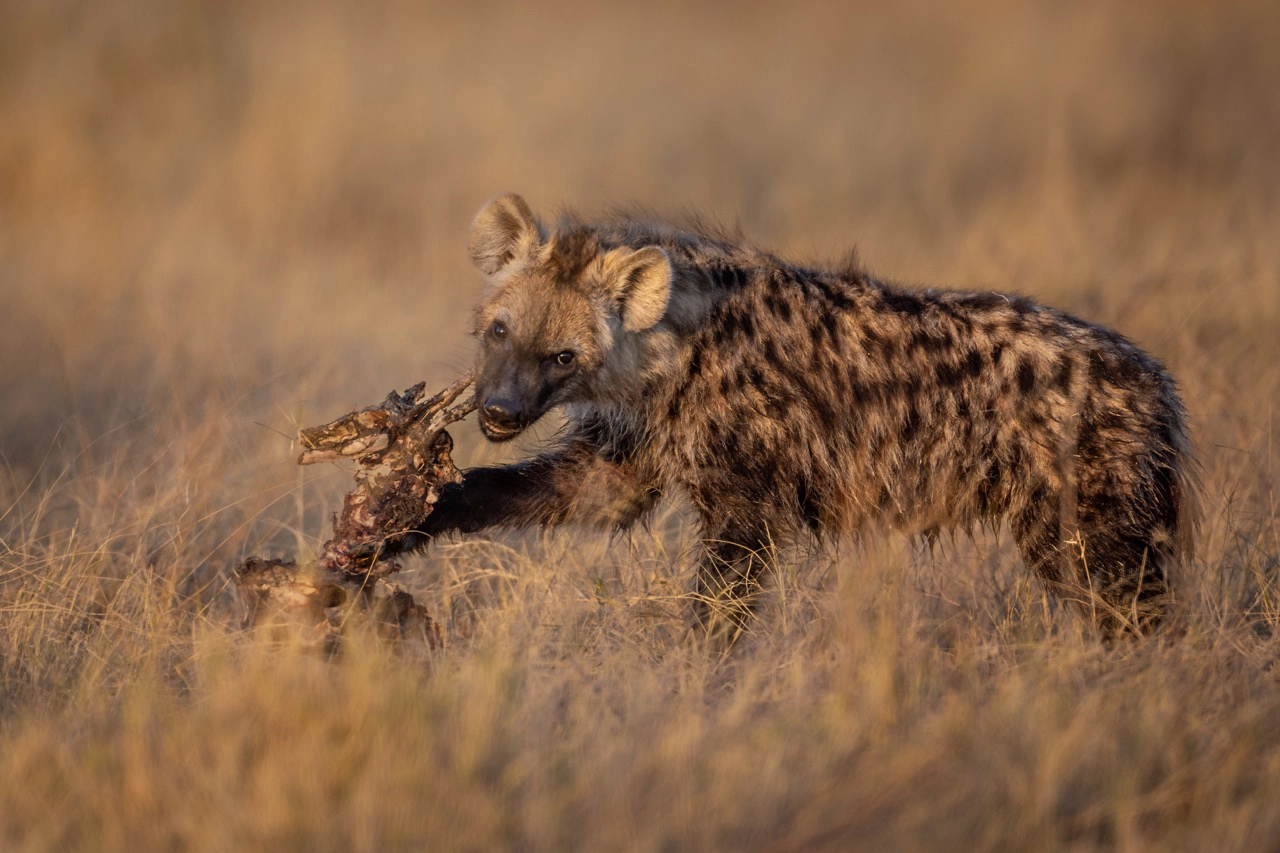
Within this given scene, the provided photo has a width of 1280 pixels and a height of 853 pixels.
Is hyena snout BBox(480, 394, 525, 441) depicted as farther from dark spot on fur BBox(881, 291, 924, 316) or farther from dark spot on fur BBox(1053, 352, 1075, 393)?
dark spot on fur BBox(1053, 352, 1075, 393)

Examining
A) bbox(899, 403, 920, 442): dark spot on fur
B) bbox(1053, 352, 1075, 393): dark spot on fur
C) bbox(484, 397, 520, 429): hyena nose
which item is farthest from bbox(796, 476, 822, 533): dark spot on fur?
bbox(484, 397, 520, 429): hyena nose

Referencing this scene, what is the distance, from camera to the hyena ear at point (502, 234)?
14.3 ft

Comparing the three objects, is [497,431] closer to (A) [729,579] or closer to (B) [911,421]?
(A) [729,579]

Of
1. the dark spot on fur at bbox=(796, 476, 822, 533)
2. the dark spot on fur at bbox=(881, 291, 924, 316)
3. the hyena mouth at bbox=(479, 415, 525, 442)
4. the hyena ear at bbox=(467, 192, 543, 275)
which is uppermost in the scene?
the hyena ear at bbox=(467, 192, 543, 275)

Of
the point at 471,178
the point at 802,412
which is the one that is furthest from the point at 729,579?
the point at 471,178

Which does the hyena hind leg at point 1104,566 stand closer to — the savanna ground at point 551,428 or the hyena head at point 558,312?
the savanna ground at point 551,428

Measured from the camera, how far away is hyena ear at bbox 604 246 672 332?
4.18 meters

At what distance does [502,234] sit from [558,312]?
356mm

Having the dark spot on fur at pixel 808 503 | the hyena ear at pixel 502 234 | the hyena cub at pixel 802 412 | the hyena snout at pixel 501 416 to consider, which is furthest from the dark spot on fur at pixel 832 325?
the hyena snout at pixel 501 416

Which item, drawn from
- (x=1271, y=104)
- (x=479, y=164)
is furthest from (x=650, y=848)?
(x=1271, y=104)

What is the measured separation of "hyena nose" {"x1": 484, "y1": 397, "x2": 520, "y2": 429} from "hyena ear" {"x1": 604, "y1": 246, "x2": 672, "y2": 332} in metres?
0.46

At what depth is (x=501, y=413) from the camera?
13.2 feet

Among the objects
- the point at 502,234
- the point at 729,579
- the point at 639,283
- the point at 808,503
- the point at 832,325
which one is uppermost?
the point at 502,234

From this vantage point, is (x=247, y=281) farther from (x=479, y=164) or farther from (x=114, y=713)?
(x=114, y=713)
